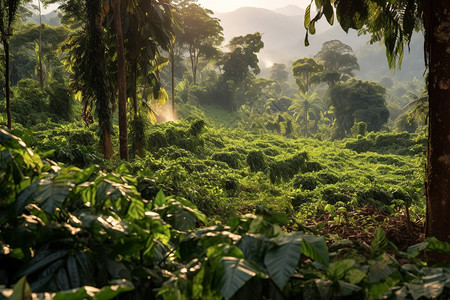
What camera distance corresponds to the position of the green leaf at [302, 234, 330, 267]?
3.22 ft

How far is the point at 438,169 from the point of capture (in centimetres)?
272

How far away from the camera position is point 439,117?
2668mm

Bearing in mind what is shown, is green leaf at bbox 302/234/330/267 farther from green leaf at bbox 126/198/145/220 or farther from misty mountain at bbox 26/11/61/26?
misty mountain at bbox 26/11/61/26

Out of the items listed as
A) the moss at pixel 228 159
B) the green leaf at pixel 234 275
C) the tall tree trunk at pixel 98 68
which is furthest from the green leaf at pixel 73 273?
the moss at pixel 228 159

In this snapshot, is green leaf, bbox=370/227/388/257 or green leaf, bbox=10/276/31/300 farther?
green leaf, bbox=370/227/388/257

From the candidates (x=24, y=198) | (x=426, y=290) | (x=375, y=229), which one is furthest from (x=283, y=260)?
(x=375, y=229)

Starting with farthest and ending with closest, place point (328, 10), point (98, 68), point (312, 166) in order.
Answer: point (312, 166) → point (98, 68) → point (328, 10)

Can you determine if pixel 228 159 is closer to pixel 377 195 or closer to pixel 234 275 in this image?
pixel 377 195

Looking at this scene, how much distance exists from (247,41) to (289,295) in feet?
119

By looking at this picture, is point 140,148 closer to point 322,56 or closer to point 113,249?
point 113,249

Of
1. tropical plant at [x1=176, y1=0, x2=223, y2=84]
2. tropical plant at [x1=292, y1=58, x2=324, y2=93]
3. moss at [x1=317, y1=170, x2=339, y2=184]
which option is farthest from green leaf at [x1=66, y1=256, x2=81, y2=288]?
tropical plant at [x1=292, y1=58, x2=324, y2=93]

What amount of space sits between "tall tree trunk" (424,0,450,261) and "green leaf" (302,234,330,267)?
218 cm

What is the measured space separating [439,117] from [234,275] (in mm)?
2495

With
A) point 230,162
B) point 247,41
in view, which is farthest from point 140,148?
point 247,41
